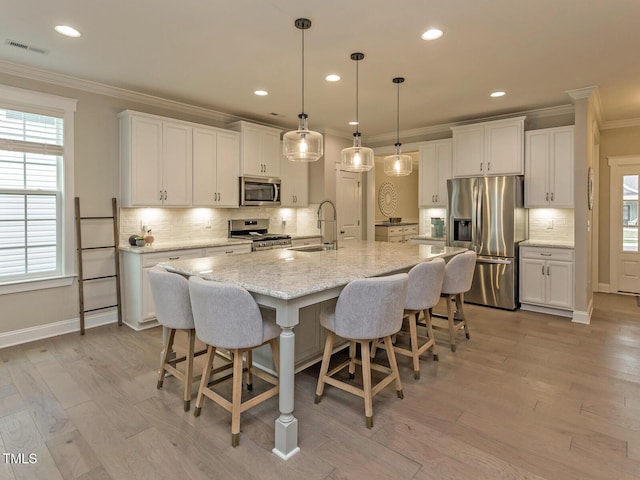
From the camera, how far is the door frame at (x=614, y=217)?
19.2ft

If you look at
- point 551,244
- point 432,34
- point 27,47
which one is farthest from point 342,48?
point 551,244

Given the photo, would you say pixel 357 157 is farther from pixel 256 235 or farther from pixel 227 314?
pixel 256 235

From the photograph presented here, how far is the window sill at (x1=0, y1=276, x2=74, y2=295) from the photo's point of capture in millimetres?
3662

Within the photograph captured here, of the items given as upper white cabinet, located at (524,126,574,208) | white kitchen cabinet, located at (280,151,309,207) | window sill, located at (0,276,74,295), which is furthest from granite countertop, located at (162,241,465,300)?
white kitchen cabinet, located at (280,151,309,207)

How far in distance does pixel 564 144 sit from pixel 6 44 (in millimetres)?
6015

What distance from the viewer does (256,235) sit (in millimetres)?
5703

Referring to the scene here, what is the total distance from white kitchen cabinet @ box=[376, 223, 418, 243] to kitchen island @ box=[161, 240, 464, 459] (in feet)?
16.6

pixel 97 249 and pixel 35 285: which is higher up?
pixel 97 249

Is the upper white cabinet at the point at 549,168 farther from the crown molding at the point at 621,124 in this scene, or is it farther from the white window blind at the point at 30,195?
the white window blind at the point at 30,195

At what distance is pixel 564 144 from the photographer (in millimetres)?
4730

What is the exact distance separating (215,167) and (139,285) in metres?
1.87

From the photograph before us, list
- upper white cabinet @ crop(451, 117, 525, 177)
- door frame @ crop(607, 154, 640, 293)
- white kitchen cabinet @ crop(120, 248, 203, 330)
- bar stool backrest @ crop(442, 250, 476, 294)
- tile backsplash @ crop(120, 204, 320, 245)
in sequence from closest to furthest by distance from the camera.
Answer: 1. bar stool backrest @ crop(442, 250, 476, 294)
2. white kitchen cabinet @ crop(120, 248, 203, 330)
3. tile backsplash @ crop(120, 204, 320, 245)
4. upper white cabinet @ crop(451, 117, 525, 177)
5. door frame @ crop(607, 154, 640, 293)

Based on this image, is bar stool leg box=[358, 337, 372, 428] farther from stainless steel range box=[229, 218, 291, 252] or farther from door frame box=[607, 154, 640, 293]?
door frame box=[607, 154, 640, 293]

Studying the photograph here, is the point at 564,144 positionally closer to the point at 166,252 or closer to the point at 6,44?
the point at 166,252
